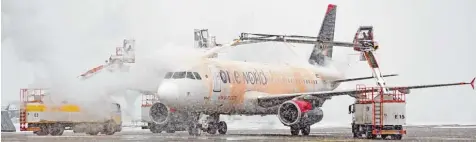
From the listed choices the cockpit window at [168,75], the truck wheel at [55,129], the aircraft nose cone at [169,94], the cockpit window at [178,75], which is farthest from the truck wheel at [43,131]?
the cockpit window at [178,75]

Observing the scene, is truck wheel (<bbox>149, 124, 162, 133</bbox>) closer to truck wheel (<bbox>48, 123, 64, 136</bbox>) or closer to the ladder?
truck wheel (<bbox>48, 123, 64, 136</bbox>)

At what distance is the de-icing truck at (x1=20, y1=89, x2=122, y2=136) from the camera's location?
40781 mm

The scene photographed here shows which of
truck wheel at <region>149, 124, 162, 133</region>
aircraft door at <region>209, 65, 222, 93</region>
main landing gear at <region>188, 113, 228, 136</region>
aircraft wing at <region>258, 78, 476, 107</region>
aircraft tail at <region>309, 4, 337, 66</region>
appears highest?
aircraft tail at <region>309, 4, 337, 66</region>

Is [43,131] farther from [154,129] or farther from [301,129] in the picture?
[301,129]

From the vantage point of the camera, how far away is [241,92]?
40.9 meters

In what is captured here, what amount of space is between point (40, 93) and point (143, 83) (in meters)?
5.76

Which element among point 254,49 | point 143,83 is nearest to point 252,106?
point 143,83

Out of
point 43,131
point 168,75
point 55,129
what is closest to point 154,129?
point 55,129

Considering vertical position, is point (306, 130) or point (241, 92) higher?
point (241, 92)

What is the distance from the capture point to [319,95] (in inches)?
1572

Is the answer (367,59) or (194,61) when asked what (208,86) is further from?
(367,59)

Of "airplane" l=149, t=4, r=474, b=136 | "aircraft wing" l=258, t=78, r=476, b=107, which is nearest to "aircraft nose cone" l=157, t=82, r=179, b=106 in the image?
"airplane" l=149, t=4, r=474, b=136

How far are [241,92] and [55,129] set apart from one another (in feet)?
35.7

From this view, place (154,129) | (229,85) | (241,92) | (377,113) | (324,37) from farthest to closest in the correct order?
(324,37), (154,129), (241,92), (229,85), (377,113)
